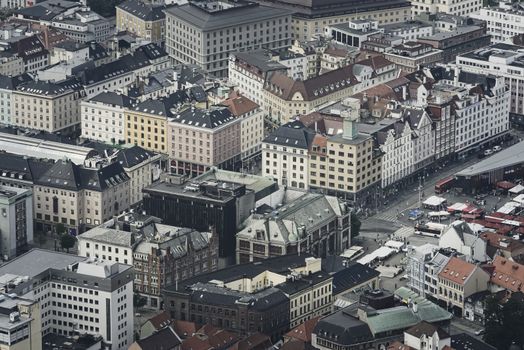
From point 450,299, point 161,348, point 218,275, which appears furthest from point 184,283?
point 450,299

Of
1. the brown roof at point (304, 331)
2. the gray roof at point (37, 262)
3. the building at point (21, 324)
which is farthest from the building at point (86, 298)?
the brown roof at point (304, 331)

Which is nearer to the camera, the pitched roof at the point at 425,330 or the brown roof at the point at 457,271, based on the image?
the pitched roof at the point at 425,330

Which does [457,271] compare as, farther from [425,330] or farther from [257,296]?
[257,296]

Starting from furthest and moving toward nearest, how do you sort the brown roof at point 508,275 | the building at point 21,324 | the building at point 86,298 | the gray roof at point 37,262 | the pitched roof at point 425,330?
the brown roof at point 508,275, the gray roof at point 37,262, the building at point 86,298, the pitched roof at point 425,330, the building at point 21,324

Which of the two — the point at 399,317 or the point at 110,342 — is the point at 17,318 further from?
the point at 399,317

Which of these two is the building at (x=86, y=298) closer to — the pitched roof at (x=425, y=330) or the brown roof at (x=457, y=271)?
the pitched roof at (x=425, y=330)

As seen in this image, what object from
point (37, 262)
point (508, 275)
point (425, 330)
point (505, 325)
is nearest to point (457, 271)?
point (508, 275)
